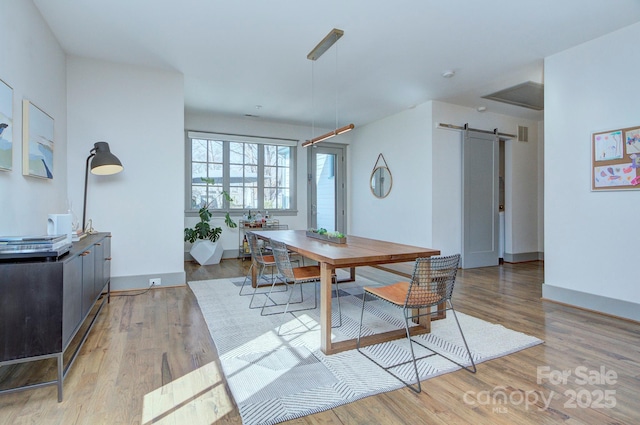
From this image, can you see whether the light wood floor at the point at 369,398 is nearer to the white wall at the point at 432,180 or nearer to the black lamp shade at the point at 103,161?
the black lamp shade at the point at 103,161

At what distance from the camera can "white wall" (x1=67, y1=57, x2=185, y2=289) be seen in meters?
3.85

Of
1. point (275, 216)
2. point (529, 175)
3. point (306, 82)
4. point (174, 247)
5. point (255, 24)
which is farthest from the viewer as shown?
point (275, 216)

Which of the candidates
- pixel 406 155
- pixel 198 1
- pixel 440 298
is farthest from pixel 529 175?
pixel 198 1

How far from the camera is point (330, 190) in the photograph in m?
7.48

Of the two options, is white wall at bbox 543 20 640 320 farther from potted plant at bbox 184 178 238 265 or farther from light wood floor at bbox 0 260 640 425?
potted plant at bbox 184 178 238 265

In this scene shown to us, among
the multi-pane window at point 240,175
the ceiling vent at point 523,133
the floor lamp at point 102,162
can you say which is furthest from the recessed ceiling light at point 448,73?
the floor lamp at point 102,162

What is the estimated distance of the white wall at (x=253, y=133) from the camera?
20.6ft

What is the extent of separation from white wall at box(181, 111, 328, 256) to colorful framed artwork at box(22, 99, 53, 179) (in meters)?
2.86

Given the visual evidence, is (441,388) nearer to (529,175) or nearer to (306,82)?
(306,82)

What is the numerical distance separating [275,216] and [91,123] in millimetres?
3713

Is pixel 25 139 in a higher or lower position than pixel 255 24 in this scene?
lower

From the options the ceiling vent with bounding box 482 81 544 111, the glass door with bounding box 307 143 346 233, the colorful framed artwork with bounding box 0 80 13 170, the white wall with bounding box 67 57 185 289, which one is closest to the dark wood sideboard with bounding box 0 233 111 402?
the colorful framed artwork with bounding box 0 80 13 170

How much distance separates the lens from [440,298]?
7.36ft

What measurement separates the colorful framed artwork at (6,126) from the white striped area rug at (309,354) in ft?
6.27
